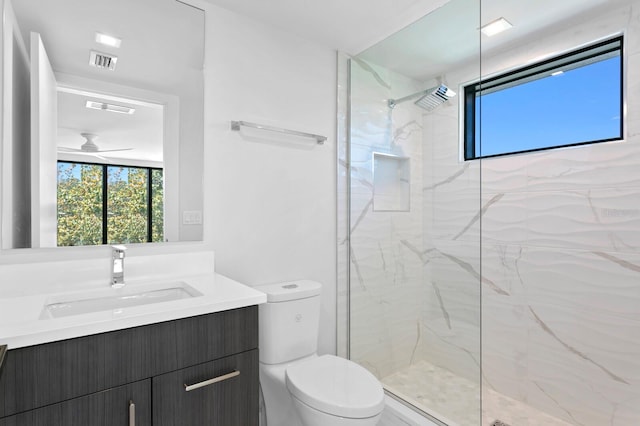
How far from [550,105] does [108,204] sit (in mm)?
2493

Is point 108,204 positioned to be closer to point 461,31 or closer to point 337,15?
point 337,15

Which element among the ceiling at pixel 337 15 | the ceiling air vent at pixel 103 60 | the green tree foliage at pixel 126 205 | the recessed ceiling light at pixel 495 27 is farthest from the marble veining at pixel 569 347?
the ceiling air vent at pixel 103 60

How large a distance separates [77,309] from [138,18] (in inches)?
50.4


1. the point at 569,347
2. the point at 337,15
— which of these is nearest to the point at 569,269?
the point at 569,347

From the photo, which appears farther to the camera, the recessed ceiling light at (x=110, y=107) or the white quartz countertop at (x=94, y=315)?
the recessed ceiling light at (x=110, y=107)

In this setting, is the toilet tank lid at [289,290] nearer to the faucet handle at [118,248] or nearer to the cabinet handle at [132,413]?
the faucet handle at [118,248]

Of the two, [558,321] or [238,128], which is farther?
[558,321]

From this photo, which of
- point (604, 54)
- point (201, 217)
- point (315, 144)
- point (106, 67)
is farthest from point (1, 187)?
point (604, 54)

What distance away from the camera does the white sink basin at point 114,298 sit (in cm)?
130

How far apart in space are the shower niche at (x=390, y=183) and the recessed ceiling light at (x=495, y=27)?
83 cm

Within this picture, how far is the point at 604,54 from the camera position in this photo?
196cm

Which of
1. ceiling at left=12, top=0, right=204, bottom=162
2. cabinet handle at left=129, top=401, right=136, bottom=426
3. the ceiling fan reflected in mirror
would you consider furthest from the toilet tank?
the ceiling fan reflected in mirror

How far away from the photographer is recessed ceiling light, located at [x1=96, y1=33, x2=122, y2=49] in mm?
1514

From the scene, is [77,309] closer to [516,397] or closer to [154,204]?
[154,204]
